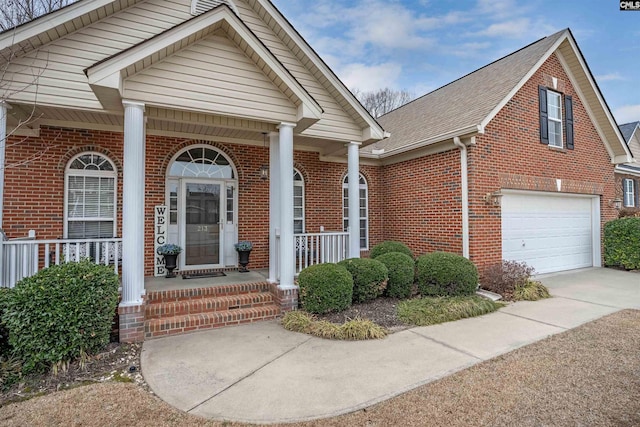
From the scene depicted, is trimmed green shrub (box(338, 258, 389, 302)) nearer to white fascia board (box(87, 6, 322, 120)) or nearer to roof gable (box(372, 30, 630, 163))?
white fascia board (box(87, 6, 322, 120))

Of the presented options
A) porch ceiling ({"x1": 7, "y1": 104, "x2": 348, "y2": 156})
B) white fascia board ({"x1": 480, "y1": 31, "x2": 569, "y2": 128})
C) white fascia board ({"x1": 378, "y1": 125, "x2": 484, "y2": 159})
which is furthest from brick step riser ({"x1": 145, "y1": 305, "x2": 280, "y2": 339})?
white fascia board ({"x1": 480, "y1": 31, "x2": 569, "y2": 128})

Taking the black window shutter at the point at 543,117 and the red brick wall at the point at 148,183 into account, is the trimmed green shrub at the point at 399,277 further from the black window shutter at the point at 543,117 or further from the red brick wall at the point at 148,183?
the black window shutter at the point at 543,117

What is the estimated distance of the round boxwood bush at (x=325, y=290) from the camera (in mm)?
5859

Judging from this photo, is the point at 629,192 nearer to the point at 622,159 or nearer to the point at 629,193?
the point at 629,193

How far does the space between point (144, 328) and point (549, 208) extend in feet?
35.0

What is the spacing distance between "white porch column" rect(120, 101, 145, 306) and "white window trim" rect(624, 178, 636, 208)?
1777 cm

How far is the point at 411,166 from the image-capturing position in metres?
9.63

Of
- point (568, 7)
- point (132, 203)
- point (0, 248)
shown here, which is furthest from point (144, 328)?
point (568, 7)

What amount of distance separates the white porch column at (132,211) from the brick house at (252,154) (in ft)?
0.08

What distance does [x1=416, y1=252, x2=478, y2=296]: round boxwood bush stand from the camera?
6898 mm

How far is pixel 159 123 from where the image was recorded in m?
6.97

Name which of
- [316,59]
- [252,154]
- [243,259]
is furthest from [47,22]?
[243,259]

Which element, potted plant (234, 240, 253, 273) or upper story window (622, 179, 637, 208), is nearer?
potted plant (234, 240, 253, 273)

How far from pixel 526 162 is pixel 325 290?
6.81 meters
